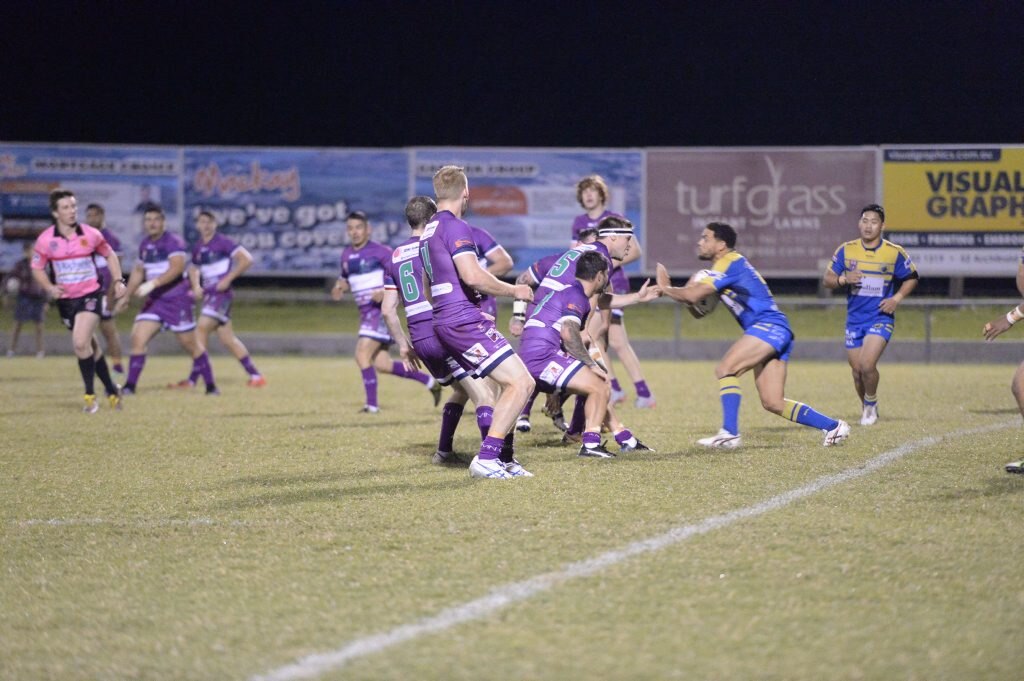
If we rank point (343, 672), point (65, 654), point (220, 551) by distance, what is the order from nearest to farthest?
point (343, 672) → point (65, 654) → point (220, 551)

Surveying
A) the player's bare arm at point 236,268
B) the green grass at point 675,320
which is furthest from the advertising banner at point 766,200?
the player's bare arm at point 236,268

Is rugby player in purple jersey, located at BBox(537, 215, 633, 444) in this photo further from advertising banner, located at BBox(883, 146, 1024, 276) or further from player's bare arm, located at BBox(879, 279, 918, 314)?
advertising banner, located at BBox(883, 146, 1024, 276)

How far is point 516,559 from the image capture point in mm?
5660

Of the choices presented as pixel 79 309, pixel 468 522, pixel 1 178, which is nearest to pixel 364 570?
pixel 468 522

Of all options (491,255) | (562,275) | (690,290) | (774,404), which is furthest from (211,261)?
(774,404)

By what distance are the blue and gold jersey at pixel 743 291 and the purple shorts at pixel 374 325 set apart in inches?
192

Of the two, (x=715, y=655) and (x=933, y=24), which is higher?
(x=933, y=24)

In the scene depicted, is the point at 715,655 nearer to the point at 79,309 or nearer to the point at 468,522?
the point at 468,522

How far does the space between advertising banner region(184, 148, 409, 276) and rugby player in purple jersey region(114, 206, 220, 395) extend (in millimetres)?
12270

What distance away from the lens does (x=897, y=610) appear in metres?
4.73

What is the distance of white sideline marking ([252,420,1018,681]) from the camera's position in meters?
4.13

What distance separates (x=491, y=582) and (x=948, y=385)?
→ 12.7m

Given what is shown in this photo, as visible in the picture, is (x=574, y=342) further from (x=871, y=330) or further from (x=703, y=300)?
(x=871, y=330)

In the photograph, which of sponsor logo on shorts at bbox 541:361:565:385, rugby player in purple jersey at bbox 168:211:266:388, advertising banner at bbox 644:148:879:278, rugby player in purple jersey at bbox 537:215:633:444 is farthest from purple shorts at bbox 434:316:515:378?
advertising banner at bbox 644:148:879:278
